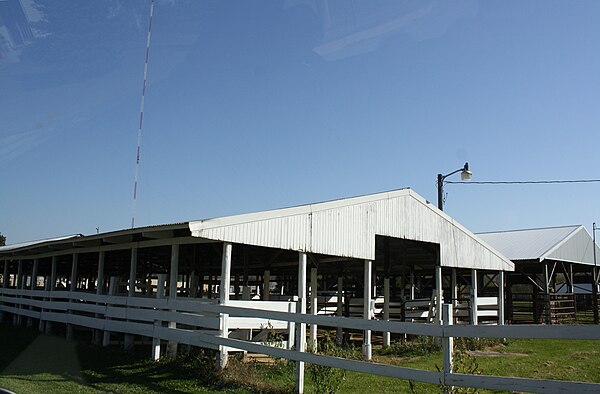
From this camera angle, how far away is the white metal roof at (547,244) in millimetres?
27783

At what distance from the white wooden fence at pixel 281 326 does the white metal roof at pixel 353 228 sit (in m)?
1.41

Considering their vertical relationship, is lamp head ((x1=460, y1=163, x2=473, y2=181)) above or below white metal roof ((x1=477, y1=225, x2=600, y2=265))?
above

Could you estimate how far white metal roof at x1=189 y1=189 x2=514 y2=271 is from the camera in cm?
1155

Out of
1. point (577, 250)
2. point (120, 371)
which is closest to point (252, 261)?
point (120, 371)

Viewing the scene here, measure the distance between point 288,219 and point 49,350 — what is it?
673 centimetres

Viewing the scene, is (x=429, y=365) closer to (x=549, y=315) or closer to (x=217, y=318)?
(x=217, y=318)

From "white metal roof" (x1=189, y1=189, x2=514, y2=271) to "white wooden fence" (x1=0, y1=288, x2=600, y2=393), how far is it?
141cm

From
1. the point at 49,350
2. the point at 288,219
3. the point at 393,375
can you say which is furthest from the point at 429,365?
the point at 49,350

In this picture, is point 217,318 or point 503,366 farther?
point 503,366

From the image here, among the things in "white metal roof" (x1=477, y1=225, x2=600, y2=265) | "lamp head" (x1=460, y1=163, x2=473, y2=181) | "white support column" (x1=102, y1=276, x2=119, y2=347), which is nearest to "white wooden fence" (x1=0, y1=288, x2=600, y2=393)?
"white support column" (x1=102, y1=276, x2=119, y2=347)

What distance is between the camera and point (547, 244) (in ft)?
95.8

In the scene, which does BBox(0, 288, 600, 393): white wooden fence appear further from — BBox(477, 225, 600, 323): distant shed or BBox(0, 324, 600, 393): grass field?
BBox(477, 225, 600, 323): distant shed

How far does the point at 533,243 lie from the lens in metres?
30.0

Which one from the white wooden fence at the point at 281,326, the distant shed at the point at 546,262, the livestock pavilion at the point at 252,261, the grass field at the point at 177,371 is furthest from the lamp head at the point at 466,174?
the white wooden fence at the point at 281,326
